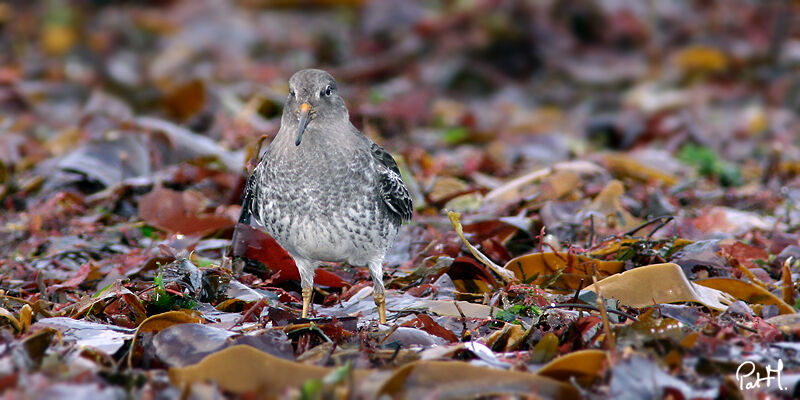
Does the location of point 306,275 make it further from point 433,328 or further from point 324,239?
point 433,328

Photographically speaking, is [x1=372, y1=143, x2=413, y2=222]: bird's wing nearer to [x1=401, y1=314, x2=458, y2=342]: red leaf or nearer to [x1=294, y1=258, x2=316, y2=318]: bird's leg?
[x1=294, y1=258, x2=316, y2=318]: bird's leg

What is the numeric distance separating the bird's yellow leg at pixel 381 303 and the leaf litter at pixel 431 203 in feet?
0.18

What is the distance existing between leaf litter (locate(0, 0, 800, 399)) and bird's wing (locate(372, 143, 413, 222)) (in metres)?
0.34

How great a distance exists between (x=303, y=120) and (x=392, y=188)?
0.55 m

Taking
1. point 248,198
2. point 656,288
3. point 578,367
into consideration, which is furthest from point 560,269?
point 248,198

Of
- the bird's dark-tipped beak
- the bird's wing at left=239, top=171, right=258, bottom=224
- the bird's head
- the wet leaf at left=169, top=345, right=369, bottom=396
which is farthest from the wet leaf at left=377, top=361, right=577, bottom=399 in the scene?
the bird's wing at left=239, top=171, right=258, bottom=224

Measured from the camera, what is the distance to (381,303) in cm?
381

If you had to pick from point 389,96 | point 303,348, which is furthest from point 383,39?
point 303,348

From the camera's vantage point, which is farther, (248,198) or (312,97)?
(248,198)

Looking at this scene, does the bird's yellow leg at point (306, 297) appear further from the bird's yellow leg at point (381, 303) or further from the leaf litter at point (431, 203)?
the bird's yellow leg at point (381, 303)

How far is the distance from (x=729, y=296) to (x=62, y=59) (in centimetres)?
873

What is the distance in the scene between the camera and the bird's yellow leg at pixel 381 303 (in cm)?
375

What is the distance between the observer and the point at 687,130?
878cm

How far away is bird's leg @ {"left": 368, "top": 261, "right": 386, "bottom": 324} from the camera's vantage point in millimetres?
3772
